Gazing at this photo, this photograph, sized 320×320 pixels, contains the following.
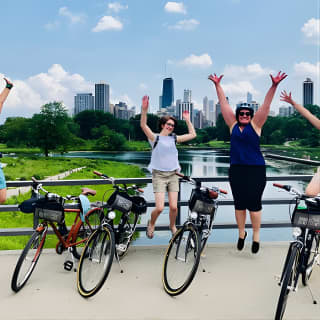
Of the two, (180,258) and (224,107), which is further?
(224,107)

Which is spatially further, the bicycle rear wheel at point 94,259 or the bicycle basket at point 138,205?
the bicycle basket at point 138,205

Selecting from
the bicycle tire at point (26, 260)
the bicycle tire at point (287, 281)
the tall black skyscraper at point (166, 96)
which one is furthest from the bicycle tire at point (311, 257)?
the tall black skyscraper at point (166, 96)

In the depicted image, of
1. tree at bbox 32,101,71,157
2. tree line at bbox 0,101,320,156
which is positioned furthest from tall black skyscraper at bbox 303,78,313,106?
tree at bbox 32,101,71,157

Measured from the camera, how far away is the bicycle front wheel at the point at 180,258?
3.40m

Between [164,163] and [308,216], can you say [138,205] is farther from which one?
[308,216]

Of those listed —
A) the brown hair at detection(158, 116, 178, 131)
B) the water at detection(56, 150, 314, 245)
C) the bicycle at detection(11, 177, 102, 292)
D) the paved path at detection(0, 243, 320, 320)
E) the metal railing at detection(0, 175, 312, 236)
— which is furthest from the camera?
the water at detection(56, 150, 314, 245)

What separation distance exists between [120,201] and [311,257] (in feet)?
6.31

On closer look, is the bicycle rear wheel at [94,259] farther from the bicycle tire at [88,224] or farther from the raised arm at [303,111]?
the raised arm at [303,111]

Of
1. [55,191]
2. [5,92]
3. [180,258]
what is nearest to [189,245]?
[180,258]

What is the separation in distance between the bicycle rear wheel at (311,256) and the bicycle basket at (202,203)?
0.95 metres

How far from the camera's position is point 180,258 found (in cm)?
351

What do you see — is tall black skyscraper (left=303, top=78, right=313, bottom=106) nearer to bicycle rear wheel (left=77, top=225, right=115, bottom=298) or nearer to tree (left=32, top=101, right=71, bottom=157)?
tree (left=32, top=101, right=71, bottom=157)

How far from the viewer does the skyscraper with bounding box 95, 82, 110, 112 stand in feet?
411

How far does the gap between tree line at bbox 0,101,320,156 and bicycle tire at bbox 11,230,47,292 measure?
5763 centimetres
